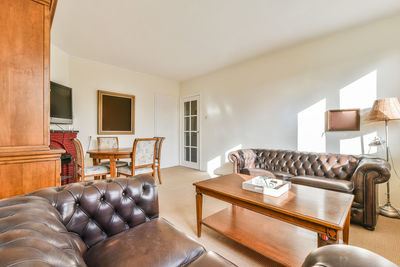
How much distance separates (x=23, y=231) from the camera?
0.45 metres

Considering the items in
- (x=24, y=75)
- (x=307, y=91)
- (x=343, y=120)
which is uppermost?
(x=307, y=91)

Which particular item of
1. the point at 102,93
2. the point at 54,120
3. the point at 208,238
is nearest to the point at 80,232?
the point at 208,238

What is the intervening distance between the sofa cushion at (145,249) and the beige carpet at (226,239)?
0.72 metres

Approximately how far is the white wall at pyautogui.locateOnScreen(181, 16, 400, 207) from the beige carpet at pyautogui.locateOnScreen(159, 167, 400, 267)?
1.01 metres

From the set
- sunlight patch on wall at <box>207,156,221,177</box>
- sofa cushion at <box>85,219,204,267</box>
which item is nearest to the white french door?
sunlight patch on wall at <box>207,156,221,177</box>

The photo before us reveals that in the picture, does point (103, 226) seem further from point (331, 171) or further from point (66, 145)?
point (331, 171)

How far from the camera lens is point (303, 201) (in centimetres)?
139

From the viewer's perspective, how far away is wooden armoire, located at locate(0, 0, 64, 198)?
1.19 metres

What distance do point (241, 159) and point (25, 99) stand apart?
2.75m

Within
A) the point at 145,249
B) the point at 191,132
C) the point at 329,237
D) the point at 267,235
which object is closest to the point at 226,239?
the point at 267,235

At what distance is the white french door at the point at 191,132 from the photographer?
195 inches

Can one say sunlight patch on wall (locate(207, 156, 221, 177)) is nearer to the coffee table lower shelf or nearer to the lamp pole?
the coffee table lower shelf

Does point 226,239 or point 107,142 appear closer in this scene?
point 226,239

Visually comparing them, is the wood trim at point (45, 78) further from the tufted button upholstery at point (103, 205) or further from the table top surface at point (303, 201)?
the table top surface at point (303, 201)
